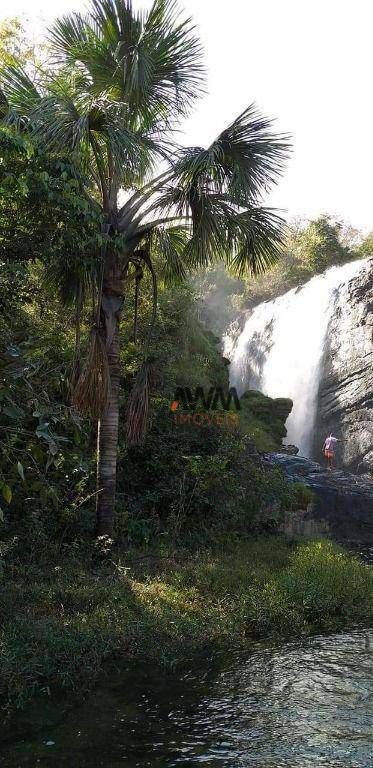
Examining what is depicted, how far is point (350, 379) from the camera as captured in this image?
27812 millimetres

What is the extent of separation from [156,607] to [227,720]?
2.80 m

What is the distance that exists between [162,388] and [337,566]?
560 centimetres

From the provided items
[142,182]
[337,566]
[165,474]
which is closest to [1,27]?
[142,182]

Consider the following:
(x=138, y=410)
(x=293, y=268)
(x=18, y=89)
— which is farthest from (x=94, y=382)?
(x=293, y=268)

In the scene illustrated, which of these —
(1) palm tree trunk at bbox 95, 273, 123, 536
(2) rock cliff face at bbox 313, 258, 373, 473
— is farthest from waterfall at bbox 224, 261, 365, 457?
(1) palm tree trunk at bbox 95, 273, 123, 536

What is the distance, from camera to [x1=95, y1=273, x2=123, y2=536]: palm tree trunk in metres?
10.9

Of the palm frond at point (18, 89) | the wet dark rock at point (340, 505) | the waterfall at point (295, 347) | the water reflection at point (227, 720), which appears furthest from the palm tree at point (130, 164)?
the waterfall at point (295, 347)

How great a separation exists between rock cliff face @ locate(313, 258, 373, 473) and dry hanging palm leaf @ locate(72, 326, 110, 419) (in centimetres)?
1828

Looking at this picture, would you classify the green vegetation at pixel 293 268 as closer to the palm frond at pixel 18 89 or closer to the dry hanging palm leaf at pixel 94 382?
the palm frond at pixel 18 89

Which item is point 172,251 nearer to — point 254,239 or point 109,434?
point 254,239

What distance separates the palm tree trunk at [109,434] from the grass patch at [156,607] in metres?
0.80

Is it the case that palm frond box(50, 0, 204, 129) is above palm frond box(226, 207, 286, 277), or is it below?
above

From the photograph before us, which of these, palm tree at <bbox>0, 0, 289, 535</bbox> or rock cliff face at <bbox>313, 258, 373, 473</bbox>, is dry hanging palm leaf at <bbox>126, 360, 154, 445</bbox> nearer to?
palm tree at <bbox>0, 0, 289, 535</bbox>

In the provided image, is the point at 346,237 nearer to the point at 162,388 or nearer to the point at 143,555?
the point at 162,388
